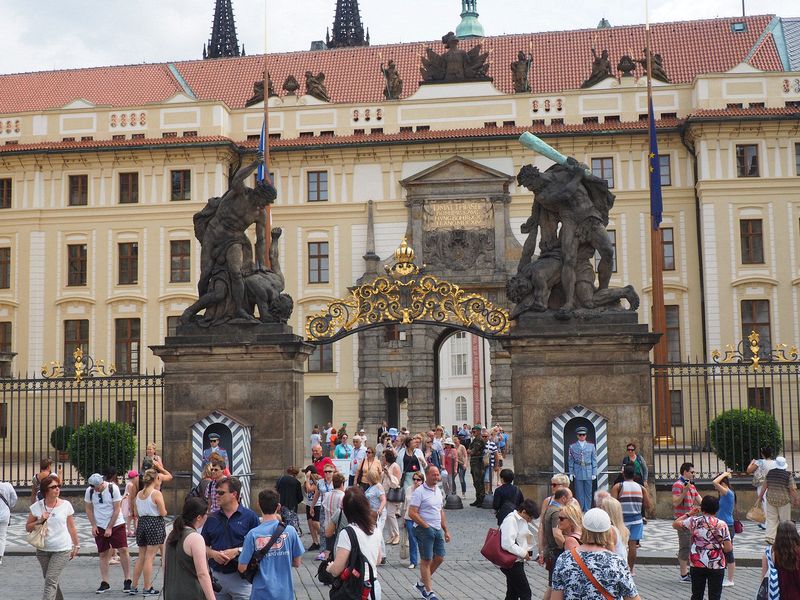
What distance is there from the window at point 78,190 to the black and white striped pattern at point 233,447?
26.9 m

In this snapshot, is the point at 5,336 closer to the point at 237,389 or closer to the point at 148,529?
the point at 237,389

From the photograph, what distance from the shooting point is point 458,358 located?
236 ft

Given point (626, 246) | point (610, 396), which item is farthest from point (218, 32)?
point (610, 396)

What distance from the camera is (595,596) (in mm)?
6656

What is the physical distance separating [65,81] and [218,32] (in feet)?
132

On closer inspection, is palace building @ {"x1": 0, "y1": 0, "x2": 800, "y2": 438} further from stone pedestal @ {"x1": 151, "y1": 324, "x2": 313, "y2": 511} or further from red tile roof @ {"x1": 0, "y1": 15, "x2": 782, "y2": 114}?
stone pedestal @ {"x1": 151, "y1": 324, "x2": 313, "y2": 511}

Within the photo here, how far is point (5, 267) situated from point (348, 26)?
51.7 metres

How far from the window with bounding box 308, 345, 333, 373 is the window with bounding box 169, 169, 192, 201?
777 cm

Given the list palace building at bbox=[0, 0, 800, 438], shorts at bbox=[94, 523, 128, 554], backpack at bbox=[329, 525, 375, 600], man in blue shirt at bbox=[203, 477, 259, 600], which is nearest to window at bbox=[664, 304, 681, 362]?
palace building at bbox=[0, 0, 800, 438]

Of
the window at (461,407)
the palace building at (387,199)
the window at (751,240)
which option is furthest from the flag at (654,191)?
the window at (461,407)

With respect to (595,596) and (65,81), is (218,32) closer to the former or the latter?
(65,81)

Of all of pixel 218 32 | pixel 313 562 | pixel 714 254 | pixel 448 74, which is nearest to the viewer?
pixel 313 562

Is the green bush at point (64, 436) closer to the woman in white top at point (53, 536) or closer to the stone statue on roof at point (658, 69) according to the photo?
the woman in white top at point (53, 536)

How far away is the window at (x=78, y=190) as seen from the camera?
42.8 metres
